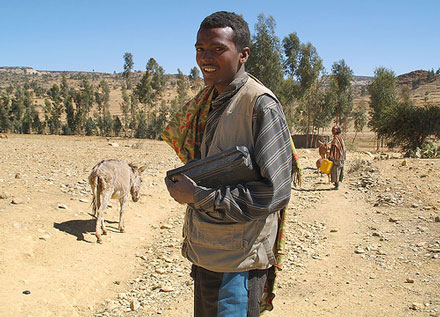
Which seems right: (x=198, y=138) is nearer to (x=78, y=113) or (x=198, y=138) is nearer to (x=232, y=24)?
(x=232, y=24)

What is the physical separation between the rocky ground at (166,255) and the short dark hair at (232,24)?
10.2 feet

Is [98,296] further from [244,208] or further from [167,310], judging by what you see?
[244,208]

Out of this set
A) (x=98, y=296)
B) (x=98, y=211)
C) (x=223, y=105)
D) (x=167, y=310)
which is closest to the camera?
(x=223, y=105)

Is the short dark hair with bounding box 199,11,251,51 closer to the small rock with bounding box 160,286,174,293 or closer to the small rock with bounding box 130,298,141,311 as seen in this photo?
the small rock with bounding box 130,298,141,311

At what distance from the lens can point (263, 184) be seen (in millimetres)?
1606

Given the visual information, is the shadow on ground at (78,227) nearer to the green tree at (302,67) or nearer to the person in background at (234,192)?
the person in background at (234,192)

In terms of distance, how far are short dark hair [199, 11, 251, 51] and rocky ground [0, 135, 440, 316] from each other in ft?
10.2

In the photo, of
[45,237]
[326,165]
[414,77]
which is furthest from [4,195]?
[414,77]

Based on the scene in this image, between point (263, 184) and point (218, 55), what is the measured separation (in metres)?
0.66

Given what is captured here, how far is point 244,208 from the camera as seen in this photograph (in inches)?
62.9

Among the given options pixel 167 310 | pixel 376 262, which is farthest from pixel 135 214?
pixel 376 262

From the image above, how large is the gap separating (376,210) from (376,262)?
9.97ft

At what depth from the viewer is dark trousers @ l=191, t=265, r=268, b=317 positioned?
68.0 inches

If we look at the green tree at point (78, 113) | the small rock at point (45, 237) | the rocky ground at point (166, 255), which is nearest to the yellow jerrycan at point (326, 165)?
the rocky ground at point (166, 255)
